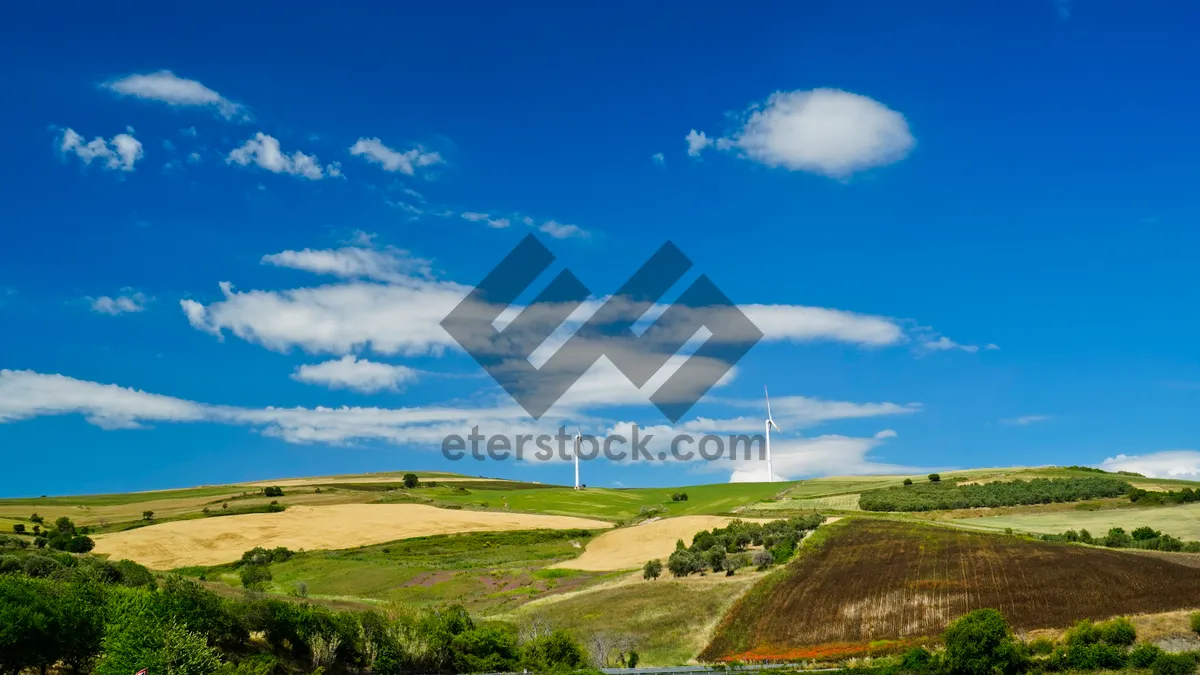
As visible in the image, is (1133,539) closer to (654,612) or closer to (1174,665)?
(1174,665)

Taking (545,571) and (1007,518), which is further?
(1007,518)

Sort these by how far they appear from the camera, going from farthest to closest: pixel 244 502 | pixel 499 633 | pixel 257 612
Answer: pixel 244 502
pixel 499 633
pixel 257 612

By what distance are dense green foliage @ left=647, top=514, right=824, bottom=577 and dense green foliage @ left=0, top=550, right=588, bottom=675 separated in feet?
104

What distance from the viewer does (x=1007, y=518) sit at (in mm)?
120688

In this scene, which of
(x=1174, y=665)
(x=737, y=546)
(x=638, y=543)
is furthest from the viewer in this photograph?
(x=638, y=543)

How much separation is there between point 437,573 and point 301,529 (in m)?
41.2

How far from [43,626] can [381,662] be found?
858 inches

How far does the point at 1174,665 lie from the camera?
50.5 meters

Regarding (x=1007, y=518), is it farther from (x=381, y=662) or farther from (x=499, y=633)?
(x=381, y=662)

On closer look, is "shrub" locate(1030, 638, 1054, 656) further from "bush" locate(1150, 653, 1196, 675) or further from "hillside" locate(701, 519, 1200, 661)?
"bush" locate(1150, 653, 1196, 675)

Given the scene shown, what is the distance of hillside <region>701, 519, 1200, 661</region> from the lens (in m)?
64.5

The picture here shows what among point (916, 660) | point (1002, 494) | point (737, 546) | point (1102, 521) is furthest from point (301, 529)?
point (1102, 521)

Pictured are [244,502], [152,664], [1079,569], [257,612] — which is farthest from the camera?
[244,502]

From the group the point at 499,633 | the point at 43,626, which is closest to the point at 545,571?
the point at 499,633
